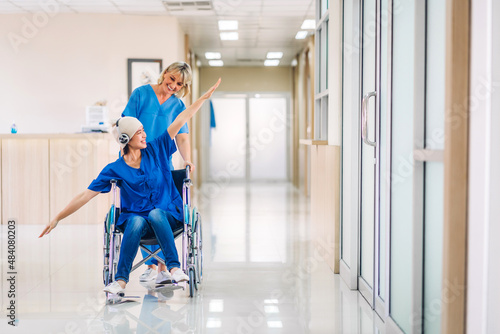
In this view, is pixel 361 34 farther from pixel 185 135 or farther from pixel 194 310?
pixel 194 310

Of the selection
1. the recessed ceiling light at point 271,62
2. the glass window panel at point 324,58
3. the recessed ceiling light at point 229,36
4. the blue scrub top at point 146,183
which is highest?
the recessed ceiling light at point 271,62

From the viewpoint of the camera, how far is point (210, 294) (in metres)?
3.57

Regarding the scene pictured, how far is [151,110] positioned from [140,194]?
2.53 ft

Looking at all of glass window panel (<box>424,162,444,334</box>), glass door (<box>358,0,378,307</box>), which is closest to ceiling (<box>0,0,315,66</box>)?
glass door (<box>358,0,378,307</box>)

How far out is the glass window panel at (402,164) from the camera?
2564 millimetres

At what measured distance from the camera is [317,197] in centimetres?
489

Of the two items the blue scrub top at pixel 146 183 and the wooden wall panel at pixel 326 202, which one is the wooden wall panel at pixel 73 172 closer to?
the wooden wall panel at pixel 326 202

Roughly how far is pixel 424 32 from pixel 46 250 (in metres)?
3.74

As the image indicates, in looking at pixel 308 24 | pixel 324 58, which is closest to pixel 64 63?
pixel 308 24

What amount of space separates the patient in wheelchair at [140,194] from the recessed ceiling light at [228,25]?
505 cm

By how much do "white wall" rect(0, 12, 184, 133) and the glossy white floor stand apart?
7.83ft

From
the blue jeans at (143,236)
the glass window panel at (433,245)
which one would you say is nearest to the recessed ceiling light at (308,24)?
the blue jeans at (143,236)

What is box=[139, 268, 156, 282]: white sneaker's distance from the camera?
12.7 ft

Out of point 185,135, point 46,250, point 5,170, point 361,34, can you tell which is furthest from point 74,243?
point 361,34
